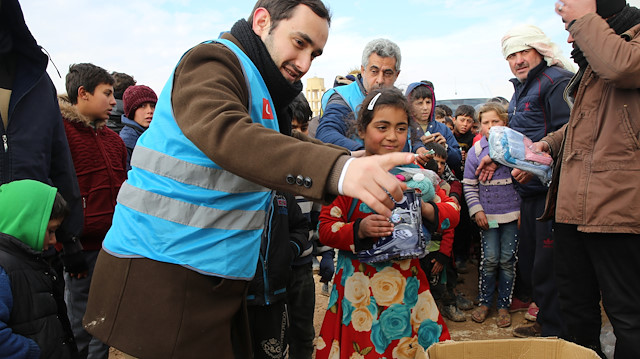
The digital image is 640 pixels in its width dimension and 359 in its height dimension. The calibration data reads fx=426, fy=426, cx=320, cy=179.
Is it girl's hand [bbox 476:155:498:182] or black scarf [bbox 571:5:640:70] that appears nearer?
black scarf [bbox 571:5:640:70]

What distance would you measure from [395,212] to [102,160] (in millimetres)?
2357

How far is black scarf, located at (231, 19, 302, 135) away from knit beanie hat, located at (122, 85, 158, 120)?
287cm

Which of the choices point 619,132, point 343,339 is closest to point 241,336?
point 343,339

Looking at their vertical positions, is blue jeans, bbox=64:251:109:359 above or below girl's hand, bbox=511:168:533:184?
below

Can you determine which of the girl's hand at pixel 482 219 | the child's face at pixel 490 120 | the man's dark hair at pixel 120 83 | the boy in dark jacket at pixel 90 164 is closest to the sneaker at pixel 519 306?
the girl's hand at pixel 482 219

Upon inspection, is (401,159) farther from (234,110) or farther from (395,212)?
(395,212)

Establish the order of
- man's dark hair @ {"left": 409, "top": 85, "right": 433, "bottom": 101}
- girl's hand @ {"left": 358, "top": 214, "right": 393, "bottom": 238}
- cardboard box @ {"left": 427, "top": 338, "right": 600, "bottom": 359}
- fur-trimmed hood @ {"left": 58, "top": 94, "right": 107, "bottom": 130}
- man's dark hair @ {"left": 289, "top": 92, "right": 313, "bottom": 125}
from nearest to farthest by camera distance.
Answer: cardboard box @ {"left": 427, "top": 338, "right": 600, "bottom": 359} → girl's hand @ {"left": 358, "top": 214, "right": 393, "bottom": 238} → fur-trimmed hood @ {"left": 58, "top": 94, "right": 107, "bottom": 130} → man's dark hair @ {"left": 289, "top": 92, "right": 313, "bottom": 125} → man's dark hair @ {"left": 409, "top": 85, "right": 433, "bottom": 101}

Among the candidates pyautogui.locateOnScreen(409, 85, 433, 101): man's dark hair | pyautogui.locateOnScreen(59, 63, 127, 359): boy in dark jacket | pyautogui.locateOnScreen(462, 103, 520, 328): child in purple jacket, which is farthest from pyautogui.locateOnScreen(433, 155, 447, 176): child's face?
pyautogui.locateOnScreen(59, 63, 127, 359): boy in dark jacket

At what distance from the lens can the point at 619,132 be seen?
2.16 meters

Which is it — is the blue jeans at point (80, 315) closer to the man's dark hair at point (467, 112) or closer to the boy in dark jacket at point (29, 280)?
the boy in dark jacket at point (29, 280)

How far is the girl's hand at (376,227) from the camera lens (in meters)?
2.22

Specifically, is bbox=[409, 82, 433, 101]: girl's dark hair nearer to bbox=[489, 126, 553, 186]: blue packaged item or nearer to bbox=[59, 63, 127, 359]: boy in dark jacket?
bbox=[489, 126, 553, 186]: blue packaged item

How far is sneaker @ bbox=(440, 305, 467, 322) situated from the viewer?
4279mm

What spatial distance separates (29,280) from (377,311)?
1763 millimetres
